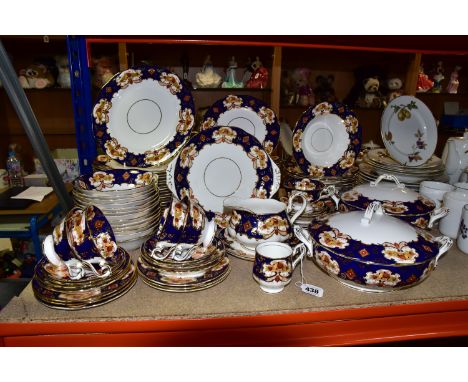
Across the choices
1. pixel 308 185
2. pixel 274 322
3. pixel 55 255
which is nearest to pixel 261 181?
pixel 308 185

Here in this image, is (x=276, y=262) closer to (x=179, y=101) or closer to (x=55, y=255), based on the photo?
(x=55, y=255)

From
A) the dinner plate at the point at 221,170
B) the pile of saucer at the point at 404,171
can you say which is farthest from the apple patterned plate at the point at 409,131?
the dinner plate at the point at 221,170

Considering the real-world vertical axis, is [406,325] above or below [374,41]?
below

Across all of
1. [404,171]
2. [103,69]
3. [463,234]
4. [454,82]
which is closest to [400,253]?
[463,234]

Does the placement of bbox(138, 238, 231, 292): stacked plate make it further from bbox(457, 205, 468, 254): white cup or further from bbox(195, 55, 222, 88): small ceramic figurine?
bbox(195, 55, 222, 88): small ceramic figurine

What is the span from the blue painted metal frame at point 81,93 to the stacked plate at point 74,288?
0.43 m

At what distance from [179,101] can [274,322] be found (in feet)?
2.51

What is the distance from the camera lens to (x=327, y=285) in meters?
0.87

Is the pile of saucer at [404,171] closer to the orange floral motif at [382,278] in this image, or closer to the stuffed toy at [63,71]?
the orange floral motif at [382,278]

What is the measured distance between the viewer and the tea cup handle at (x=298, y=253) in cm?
87

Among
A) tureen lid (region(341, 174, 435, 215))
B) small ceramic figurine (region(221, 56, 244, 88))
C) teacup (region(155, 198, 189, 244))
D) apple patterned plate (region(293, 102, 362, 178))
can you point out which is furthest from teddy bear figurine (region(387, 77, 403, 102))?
teacup (region(155, 198, 189, 244))

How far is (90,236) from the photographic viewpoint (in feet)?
2.58

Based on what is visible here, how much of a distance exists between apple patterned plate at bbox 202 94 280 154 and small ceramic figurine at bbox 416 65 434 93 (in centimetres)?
198

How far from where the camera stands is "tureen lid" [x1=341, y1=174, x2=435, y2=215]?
3.20 ft
